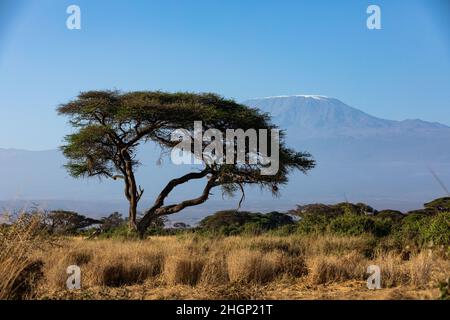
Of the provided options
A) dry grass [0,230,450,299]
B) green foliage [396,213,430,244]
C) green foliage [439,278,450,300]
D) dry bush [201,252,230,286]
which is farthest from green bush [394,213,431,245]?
green foliage [439,278,450,300]

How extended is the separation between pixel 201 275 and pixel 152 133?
15746mm

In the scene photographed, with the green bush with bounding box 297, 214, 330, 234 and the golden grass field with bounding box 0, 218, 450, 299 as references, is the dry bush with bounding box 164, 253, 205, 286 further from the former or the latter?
the green bush with bounding box 297, 214, 330, 234

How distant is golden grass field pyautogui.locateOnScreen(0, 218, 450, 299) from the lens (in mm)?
7609

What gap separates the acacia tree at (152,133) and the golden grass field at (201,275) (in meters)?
11.9

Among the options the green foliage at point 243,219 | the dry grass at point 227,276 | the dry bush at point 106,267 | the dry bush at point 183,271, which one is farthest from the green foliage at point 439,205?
the dry bush at point 183,271

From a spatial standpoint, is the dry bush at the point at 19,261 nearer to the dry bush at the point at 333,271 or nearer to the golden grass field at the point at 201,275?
the golden grass field at the point at 201,275

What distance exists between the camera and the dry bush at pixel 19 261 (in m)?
7.24

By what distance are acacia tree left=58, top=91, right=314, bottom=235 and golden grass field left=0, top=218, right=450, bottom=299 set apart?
469 inches

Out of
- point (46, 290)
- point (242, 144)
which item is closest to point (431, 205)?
point (242, 144)

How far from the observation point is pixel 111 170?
82.8ft

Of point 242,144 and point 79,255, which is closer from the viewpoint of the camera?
point 79,255
